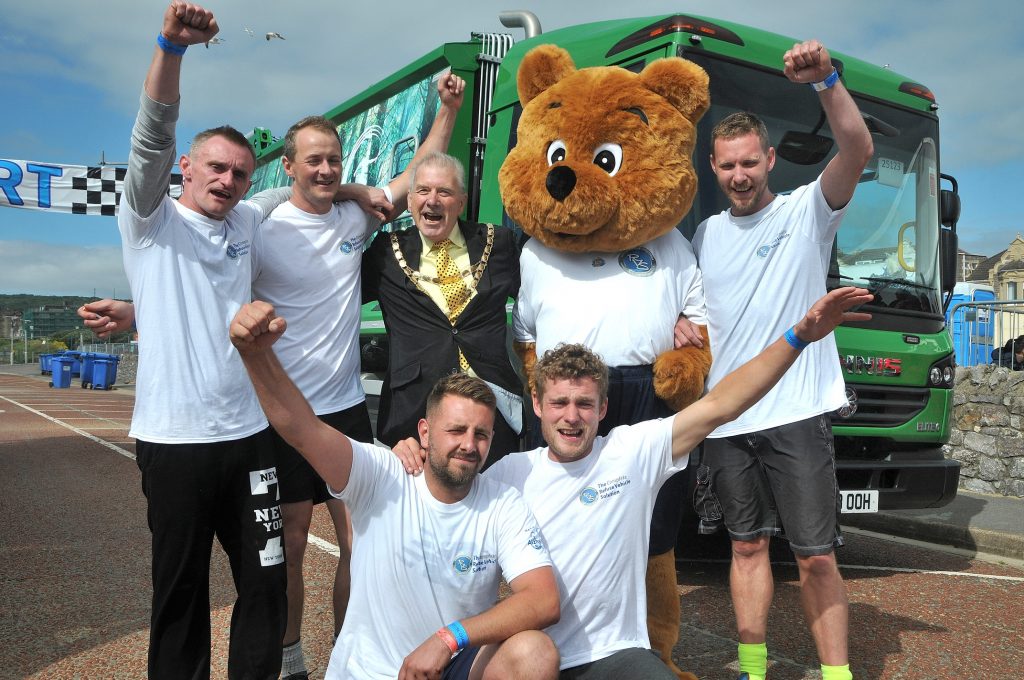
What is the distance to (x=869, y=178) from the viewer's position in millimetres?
5000

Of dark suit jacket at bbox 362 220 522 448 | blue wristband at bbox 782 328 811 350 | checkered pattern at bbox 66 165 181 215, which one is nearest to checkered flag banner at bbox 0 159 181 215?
checkered pattern at bbox 66 165 181 215

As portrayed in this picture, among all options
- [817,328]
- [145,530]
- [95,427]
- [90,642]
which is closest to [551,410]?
[817,328]

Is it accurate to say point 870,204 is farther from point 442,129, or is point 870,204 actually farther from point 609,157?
point 442,129

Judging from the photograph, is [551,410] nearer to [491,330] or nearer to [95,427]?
[491,330]

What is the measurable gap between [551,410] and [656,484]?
1.38ft

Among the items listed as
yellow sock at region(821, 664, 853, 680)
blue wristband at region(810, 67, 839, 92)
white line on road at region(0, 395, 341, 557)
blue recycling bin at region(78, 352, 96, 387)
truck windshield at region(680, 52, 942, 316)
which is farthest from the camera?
blue recycling bin at region(78, 352, 96, 387)

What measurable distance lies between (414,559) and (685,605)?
2.51 metres

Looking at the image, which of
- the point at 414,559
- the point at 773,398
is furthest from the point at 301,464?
the point at 773,398

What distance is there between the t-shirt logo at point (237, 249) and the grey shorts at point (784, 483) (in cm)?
189

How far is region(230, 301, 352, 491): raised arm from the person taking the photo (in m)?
2.17

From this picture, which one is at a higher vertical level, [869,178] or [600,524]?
[869,178]

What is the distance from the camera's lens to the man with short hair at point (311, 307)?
10.5 feet

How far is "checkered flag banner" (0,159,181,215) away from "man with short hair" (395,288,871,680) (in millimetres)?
13297

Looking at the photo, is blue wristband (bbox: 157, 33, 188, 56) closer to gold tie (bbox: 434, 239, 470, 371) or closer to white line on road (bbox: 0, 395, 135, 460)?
gold tie (bbox: 434, 239, 470, 371)
